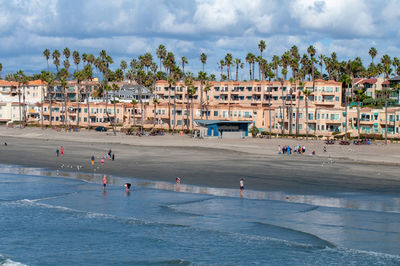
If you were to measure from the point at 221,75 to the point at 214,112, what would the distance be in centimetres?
6866

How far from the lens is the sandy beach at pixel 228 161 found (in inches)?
2024

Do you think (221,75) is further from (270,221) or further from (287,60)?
(270,221)

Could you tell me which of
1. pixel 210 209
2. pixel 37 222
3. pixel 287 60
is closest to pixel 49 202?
pixel 37 222

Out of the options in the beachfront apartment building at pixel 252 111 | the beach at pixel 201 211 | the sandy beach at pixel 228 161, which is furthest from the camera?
the beachfront apartment building at pixel 252 111

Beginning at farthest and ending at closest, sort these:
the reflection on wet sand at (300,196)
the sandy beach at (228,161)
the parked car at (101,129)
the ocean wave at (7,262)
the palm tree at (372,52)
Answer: the palm tree at (372,52), the parked car at (101,129), the sandy beach at (228,161), the reflection on wet sand at (300,196), the ocean wave at (7,262)

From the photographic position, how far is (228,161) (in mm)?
67688

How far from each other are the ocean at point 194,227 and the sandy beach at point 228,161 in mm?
5187

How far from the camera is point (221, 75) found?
615ft

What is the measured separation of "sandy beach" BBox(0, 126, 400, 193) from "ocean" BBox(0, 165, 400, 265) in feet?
17.0

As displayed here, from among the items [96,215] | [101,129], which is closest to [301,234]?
[96,215]

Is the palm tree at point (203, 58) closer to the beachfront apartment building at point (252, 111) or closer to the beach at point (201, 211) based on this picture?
the beachfront apartment building at point (252, 111)

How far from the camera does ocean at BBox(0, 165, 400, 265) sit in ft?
95.1

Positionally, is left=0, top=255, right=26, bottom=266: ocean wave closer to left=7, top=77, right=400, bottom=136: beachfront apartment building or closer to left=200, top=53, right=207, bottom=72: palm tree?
left=7, top=77, right=400, bottom=136: beachfront apartment building

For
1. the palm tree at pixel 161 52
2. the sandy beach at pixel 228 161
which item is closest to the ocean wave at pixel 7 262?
the sandy beach at pixel 228 161
